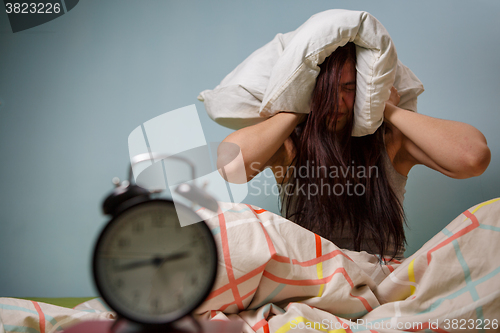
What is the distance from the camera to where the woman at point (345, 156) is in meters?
0.79

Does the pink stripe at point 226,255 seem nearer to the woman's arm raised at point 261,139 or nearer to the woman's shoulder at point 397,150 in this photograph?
the woman's arm raised at point 261,139

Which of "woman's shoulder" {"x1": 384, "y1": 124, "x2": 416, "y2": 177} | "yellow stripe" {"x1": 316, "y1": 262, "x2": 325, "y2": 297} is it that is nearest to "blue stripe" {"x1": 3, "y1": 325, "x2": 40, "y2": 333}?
"yellow stripe" {"x1": 316, "y1": 262, "x2": 325, "y2": 297}

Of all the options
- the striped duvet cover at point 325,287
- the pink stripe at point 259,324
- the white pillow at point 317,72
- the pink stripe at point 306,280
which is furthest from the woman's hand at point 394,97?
the pink stripe at point 259,324

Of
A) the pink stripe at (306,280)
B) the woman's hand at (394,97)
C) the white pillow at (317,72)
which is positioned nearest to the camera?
the pink stripe at (306,280)

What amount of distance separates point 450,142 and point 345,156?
0.89 feet

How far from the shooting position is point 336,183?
0.85 meters

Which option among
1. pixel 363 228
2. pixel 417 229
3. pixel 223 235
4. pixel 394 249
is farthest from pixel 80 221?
pixel 417 229

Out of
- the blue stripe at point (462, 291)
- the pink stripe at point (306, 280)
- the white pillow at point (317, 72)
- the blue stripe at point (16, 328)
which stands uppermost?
the white pillow at point (317, 72)

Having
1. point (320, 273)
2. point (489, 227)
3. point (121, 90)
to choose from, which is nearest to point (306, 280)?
point (320, 273)

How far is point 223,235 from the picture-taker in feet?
1.28

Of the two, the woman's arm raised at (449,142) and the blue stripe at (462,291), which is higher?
the woman's arm raised at (449,142)

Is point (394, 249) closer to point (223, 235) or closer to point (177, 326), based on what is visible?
point (223, 235)

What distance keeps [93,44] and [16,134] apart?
391mm

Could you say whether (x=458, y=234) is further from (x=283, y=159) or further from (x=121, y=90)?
(x=121, y=90)
